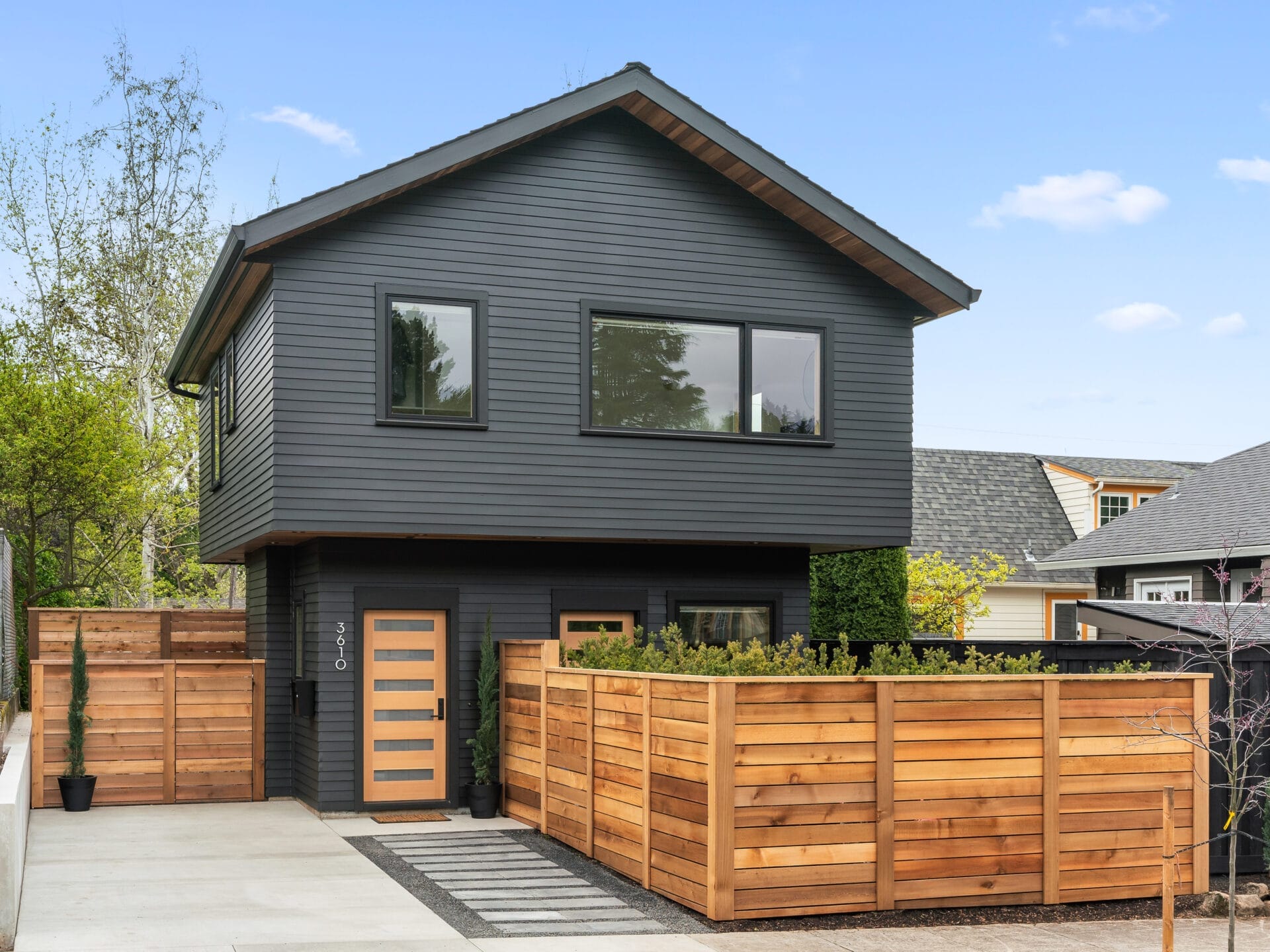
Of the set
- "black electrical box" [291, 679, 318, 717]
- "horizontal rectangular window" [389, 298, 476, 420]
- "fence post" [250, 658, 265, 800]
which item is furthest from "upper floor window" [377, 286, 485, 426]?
"fence post" [250, 658, 265, 800]

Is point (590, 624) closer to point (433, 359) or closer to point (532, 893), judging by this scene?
point (433, 359)

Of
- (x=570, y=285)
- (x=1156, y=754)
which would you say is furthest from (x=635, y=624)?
(x=1156, y=754)

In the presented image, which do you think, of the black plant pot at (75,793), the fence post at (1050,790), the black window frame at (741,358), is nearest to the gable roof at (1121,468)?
the black window frame at (741,358)

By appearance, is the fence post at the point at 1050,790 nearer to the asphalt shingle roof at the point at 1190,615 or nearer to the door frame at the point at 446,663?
the asphalt shingle roof at the point at 1190,615

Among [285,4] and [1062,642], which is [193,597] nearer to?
[285,4]

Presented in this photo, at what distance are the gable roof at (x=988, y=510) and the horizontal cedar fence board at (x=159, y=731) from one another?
1661 centimetres

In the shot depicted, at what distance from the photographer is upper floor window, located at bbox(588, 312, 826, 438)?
14062mm

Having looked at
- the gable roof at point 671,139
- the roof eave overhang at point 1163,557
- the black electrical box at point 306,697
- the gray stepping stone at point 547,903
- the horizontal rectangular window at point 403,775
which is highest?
the gable roof at point 671,139

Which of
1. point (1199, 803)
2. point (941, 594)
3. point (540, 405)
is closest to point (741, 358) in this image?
point (540, 405)

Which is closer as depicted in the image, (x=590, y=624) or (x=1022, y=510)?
(x=590, y=624)

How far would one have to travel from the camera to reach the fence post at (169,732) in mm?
14352

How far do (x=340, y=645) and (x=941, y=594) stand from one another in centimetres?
1450

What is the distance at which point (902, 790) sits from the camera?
29.0 feet

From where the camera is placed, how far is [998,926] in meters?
8.63
